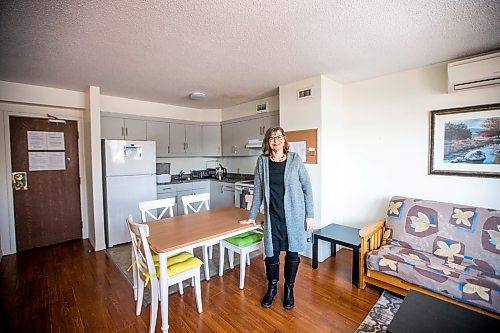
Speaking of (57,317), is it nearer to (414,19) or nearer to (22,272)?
(22,272)

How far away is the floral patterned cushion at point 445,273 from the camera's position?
1.69 metres

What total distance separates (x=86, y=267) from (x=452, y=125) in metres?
4.39

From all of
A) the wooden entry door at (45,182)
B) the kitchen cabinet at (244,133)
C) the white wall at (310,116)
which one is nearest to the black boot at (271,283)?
the white wall at (310,116)

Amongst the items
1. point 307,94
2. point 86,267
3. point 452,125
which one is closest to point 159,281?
point 86,267

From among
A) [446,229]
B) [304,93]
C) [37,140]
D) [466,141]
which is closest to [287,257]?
[446,229]

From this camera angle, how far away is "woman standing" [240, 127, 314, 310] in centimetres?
192

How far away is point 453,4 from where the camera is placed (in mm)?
1548

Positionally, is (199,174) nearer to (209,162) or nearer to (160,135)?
(209,162)

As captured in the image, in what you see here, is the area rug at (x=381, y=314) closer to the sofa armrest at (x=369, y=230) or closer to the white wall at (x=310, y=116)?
the sofa armrest at (x=369, y=230)

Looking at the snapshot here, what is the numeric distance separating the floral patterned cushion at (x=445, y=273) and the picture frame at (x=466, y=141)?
3.03 feet

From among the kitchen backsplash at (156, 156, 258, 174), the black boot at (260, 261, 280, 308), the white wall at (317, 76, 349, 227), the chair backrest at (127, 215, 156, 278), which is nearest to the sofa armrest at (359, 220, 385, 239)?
the white wall at (317, 76, 349, 227)

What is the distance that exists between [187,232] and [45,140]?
3.02m

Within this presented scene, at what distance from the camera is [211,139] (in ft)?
16.0

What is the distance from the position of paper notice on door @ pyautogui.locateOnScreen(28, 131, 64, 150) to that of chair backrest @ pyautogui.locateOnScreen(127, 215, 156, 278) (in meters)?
2.69
